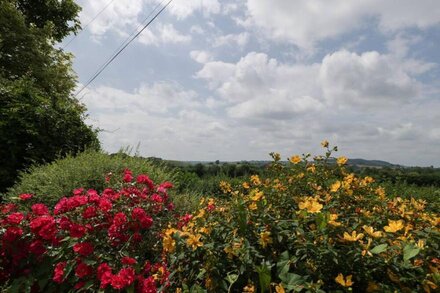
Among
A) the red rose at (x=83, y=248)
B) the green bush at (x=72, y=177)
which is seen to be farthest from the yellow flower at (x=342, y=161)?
the green bush at (x=72, y=177)

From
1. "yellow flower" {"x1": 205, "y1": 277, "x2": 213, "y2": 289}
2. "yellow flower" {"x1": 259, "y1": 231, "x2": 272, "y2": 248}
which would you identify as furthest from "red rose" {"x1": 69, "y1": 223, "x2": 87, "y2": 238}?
"yellow flower" {"x1": 259, "y1": 231, "x2": 272, "y2": 248}

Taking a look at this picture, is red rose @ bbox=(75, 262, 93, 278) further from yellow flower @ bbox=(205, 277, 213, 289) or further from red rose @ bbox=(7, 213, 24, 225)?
yellow flower @ bbox=(205, 277, 213, 289)

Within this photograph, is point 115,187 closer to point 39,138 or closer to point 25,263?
point 25,263

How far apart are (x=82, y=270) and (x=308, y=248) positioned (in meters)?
1.64

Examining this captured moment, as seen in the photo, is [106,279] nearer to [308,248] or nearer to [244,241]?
[244,241]

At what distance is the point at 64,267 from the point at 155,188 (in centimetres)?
144

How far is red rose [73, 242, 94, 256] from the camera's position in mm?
2580

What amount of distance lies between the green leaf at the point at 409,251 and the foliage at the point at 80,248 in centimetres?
145

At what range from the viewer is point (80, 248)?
8.48 feet

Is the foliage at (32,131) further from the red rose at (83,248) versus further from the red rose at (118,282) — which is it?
the red rose at (118,282)

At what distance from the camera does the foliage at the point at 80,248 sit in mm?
2547

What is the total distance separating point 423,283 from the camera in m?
1.51

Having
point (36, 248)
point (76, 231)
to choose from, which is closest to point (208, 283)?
point (76, 231)

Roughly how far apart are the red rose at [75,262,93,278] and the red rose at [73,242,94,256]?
8cm
